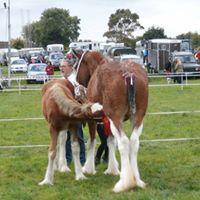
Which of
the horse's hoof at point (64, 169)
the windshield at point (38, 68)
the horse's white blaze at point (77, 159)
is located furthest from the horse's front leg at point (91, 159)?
the windshield at point (38, 68)

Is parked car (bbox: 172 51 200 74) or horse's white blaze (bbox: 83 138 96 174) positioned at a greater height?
parked car (bbox: 172 51 200 74)

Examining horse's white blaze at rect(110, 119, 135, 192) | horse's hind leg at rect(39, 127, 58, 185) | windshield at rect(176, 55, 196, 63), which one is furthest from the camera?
windshield at rect(176, 55, 196, 63)

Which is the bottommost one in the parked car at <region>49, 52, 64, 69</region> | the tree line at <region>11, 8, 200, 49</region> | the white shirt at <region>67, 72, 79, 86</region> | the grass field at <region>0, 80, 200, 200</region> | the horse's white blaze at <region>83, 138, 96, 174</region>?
the grass field at <region>0, 80, 200, 200</region>

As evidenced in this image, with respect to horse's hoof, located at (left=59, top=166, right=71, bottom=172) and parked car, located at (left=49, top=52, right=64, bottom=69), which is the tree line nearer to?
parked car, located at (left=49, top=52, right=64, bottom=69)

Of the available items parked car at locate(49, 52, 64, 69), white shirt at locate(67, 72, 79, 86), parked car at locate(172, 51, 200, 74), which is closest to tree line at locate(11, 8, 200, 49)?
parked car at locate(49, 52, 64, 69)

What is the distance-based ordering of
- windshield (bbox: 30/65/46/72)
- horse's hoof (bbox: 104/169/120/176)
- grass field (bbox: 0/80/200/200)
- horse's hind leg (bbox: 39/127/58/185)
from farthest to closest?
windshield (bbox: 30/65/46/72)
horse's hoof (bbox: 104/169/120/176)
horse's hind leg (bbox: 39/127/58/185)
grass field (bbox: 0/80/200/200)

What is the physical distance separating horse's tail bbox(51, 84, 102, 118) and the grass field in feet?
3.35

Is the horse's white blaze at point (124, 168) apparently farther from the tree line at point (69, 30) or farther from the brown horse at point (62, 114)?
the tree line at point (69, 30)

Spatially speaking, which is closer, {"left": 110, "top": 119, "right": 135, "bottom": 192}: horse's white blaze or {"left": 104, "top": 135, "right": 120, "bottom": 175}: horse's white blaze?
{"left": 110, "top": 119, "right": 135, "bottom": 192}: horse's white blaze

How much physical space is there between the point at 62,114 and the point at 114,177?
4.39ft

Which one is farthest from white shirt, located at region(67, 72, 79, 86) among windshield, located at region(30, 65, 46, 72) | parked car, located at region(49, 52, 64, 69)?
parked car, located at region(49, 52, 64, 69)

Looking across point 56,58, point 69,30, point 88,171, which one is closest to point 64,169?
point 88,171

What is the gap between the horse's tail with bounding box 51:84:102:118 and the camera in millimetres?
5980

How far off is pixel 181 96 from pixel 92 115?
15.0 metres
